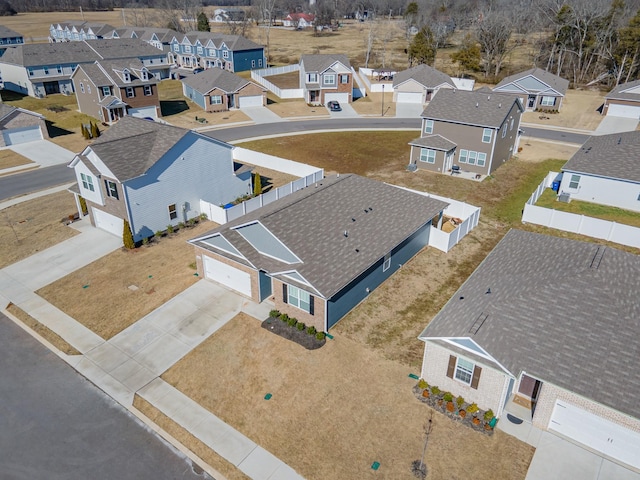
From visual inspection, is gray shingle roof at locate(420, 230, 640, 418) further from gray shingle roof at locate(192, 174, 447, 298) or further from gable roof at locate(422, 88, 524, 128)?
gable roof at locate(422, 88, 524, 128)

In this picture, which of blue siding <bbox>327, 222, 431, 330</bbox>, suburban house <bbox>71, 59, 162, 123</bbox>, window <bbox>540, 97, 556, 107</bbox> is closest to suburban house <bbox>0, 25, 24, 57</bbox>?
suburban house <bbox>71, 59, 162, 123</bbox>

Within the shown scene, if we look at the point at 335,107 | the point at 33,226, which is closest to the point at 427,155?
the point at 335,107

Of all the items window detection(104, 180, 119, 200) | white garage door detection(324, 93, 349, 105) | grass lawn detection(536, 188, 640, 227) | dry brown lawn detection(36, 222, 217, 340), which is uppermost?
window detection(104, 180, 119, 200)

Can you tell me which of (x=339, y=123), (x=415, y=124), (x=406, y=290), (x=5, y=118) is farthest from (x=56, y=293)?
(x=415, y=124)

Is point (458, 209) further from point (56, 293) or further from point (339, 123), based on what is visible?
point (339, 123)

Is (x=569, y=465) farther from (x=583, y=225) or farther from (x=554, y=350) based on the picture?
(x=583, y=225)

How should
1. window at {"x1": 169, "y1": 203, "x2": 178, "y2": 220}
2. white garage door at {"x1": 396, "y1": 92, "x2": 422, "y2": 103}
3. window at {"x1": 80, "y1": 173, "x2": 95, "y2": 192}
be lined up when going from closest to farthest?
window at {"x1": 80, "y1": 173, "x2": 95, "y2": 192}
window at {"x1": 169, "y1": 203, "x2": 178, "y2": 220}
white garage door at {"x1": 396, "y1": 92, "x2": 422, "y2": 103}
